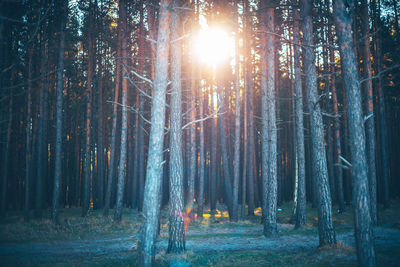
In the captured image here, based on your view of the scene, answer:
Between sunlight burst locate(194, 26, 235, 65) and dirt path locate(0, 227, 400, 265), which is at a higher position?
sunlight burst locate(194, 26, 235, 65)

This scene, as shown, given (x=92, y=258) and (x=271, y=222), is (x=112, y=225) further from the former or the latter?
(x=271, y=222)

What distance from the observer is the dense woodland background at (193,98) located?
24.2ft

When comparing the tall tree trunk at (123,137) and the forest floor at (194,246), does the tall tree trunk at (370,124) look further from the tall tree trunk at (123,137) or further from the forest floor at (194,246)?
the tall tree trunk at (123,137)

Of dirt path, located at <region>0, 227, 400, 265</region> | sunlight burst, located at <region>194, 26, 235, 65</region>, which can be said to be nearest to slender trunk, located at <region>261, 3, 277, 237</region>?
dirt path, located at <region>0, 227, 400, 265</region>

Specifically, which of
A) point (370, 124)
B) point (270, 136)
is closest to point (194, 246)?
point (270, 136)

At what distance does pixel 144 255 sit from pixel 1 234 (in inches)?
389

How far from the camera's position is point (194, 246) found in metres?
9.97

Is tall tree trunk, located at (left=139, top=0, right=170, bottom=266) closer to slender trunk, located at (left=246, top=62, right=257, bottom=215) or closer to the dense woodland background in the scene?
the dense woodland background

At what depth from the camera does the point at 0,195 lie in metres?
17.6

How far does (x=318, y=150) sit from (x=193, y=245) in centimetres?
618

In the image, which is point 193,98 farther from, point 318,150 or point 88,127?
point 318,150

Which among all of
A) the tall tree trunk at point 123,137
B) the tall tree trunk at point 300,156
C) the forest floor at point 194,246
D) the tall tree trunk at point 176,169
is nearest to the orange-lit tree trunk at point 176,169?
the tall tree trunk at point 176,169

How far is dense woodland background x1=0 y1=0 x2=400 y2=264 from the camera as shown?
7371 millimetres

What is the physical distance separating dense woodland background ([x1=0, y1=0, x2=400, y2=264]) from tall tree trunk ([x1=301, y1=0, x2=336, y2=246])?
4 centimetres
